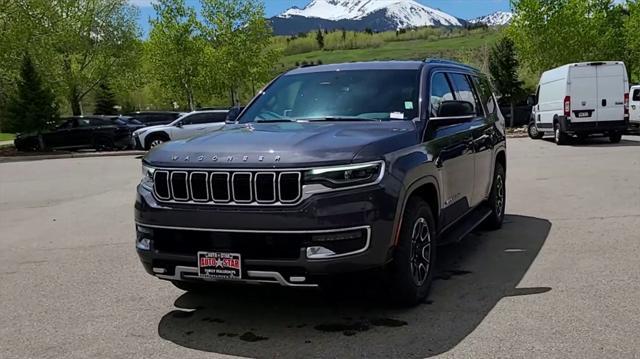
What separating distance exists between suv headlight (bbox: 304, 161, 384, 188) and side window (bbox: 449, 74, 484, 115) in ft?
8.35

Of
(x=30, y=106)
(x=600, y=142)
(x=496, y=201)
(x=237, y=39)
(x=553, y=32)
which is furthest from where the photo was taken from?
(x=237, y=39)

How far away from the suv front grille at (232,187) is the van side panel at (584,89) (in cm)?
1771

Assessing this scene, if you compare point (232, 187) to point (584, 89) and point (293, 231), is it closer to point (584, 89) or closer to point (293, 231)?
point (293, 231)

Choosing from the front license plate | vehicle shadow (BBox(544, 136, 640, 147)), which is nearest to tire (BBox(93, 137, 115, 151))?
→ vehicle shadow (BBox(544, 136, 640, 147))

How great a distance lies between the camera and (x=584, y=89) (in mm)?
19750

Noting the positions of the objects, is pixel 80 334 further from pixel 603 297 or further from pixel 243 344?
pixel 603 297

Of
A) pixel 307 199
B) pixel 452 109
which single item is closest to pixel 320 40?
pixel 452 109

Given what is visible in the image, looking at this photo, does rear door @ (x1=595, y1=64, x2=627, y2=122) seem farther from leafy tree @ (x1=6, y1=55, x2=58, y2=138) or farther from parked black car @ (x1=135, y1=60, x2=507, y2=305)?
leafy tree @ (x1=6, y1=55, x2=58, y2=138)

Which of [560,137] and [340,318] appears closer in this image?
[340,318]

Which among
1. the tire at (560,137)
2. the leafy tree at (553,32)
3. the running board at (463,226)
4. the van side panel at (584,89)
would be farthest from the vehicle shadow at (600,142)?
the running board at (463,226)

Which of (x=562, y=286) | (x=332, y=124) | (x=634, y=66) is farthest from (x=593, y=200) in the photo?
(x=634, y=66)

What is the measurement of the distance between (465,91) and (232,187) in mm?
3482

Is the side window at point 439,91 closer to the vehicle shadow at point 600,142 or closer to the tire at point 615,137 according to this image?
the vehicle shadow at point 600,142

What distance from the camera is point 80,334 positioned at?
4578 mm
